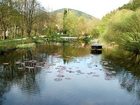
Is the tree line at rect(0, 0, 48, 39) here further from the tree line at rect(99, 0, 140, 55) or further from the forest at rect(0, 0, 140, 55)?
the tree line at rect(99, 0, 140, 55)

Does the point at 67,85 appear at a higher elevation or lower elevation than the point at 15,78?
lower

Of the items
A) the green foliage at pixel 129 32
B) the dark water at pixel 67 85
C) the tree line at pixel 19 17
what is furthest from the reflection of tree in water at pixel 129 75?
the tree line at pixel 19 17

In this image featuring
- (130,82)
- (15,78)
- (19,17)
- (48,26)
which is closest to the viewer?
(130,82)

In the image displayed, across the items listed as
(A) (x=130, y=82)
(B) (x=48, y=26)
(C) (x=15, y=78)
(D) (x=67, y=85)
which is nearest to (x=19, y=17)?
(B) (x=48, y=26)

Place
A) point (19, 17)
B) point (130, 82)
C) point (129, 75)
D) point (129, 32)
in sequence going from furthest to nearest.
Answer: point (19, 17), point (129, 32), point (129, 75), point (130, 82)

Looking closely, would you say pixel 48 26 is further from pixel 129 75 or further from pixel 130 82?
pixel 130 82

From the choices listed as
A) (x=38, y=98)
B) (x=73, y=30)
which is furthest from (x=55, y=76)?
(x=73, y=30)

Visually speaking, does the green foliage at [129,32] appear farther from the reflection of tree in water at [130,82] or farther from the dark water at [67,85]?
the reflection of tree in water at [130,82]

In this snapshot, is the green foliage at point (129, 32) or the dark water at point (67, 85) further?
the green foliage at point (129, 32)

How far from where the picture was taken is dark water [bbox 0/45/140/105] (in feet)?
79.0

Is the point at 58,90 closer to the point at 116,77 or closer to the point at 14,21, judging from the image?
the point at 116,77

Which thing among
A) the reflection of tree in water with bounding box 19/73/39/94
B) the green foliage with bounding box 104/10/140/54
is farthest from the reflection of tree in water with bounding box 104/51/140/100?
the green foliage with bounding box 104/10/140/54

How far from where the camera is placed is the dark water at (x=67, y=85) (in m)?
24.1

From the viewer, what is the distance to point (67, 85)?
29219 mm
